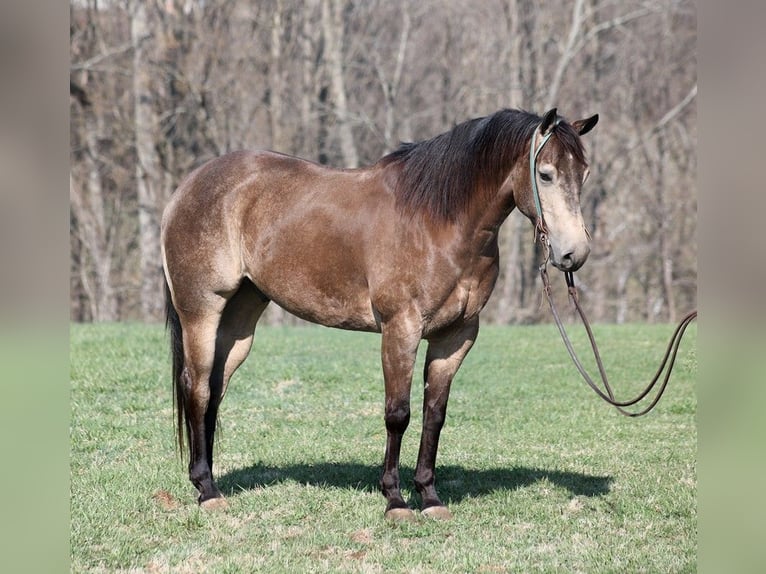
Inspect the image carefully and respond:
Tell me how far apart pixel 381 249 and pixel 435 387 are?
0.89 metres

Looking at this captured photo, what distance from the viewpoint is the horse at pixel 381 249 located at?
4.45 meters

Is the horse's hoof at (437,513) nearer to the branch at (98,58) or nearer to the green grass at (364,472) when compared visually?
the green grass at (364,472)

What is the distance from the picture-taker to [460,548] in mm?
4246

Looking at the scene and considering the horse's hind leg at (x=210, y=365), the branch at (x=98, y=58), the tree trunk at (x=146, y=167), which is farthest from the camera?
the tree trunk at (x=146, y=167)

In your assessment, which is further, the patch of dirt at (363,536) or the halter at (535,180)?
the patch of dirt at (363,536)

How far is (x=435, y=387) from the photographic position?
496 cm

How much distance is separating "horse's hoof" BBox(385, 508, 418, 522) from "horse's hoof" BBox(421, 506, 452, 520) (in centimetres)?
11

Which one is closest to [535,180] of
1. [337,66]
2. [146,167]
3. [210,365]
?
[210,365]

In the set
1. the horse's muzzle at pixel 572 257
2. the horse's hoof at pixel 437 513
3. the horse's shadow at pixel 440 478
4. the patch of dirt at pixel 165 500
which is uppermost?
the horse's muzzle at pixel 572 257

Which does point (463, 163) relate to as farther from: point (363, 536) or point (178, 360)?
point (178, 360)

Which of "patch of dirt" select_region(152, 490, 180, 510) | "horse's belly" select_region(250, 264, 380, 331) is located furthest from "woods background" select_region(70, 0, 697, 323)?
"horse's belly" select_region(250, 264, 380, 331)

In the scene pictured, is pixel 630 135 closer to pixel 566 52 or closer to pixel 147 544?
pixel 566 52

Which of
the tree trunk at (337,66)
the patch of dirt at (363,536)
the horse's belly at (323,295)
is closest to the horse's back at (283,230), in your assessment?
the horse's belly at (323,295)

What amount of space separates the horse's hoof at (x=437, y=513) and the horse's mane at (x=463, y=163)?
64.2 inches
